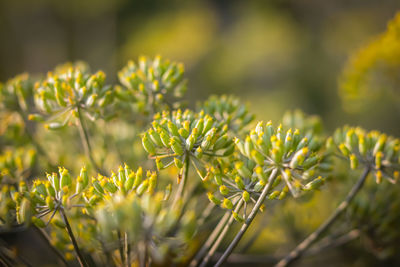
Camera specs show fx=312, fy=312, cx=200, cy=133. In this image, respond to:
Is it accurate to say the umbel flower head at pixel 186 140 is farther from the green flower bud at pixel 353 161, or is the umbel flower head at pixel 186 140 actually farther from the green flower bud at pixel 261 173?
the green flower bud at pixel 353 161

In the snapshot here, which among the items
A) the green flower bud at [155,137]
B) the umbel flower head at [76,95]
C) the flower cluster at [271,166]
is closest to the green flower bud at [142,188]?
the green flower bud at [155,137]

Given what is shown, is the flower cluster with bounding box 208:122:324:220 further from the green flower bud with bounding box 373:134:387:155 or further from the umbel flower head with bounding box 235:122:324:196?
the green flower bud with bounding box 373:134:387:155

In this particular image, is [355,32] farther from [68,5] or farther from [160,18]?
[68,5]

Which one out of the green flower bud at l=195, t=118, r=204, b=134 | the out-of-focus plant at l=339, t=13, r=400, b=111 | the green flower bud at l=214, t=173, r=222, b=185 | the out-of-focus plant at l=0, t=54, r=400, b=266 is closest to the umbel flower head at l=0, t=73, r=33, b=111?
the out-of-focus plant at l=0, t=54, r=400, b=266

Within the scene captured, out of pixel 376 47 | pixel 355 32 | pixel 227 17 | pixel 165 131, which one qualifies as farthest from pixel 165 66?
pixel 227 17

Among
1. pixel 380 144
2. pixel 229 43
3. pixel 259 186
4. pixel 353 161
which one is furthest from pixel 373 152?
pixel 229 43

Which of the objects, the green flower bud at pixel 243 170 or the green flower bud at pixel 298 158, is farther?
the green flower bud at pixel 243 170

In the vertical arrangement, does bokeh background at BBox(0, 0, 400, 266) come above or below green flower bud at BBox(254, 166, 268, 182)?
above
